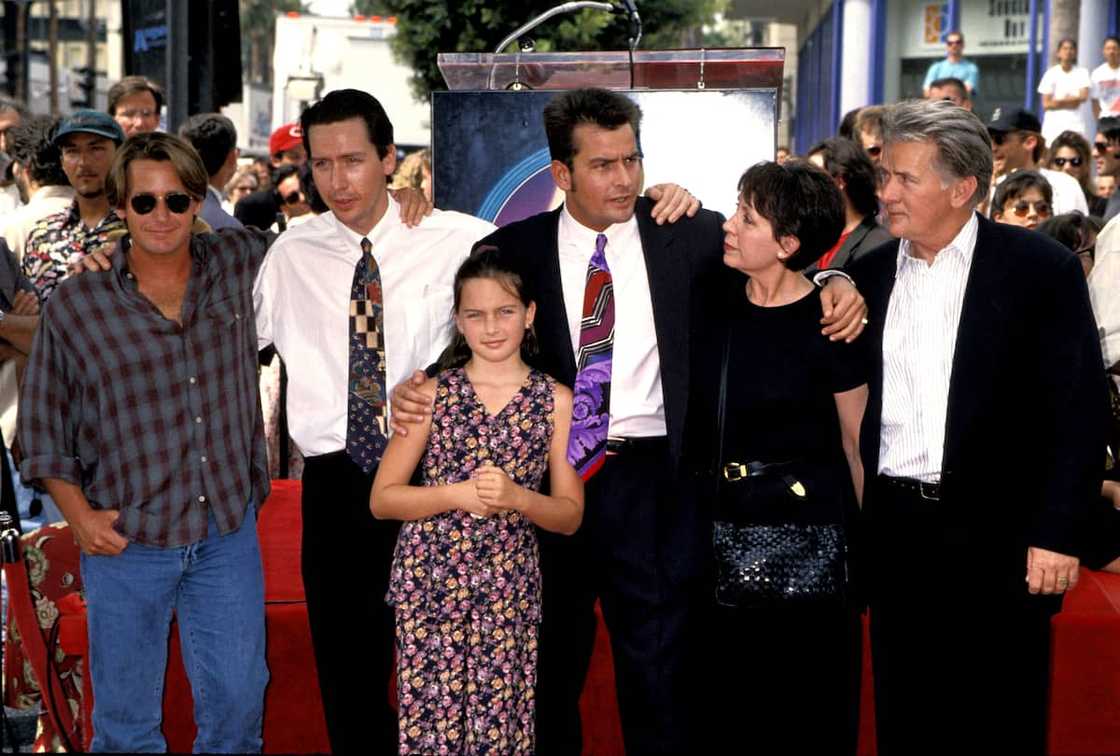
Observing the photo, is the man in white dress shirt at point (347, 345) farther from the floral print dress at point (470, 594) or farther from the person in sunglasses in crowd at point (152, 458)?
the floral print dress at point (470, 594)

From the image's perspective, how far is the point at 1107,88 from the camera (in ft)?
41.0

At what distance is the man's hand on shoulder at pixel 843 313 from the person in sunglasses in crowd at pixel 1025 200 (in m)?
3.47

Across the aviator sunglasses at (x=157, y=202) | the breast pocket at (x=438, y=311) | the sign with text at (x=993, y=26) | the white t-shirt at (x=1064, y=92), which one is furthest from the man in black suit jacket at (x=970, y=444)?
the sign with text at (x=993, y=26)

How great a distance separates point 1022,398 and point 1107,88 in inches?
389

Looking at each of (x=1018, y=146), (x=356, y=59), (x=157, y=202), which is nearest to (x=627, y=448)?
(x=157, y=202)

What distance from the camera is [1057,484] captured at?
3.58 metres

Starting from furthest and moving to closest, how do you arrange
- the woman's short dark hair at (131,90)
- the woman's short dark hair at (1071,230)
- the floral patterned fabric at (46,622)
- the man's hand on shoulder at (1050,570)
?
the woman's short dark hair at (131,90)
the woman's short dark hair at (1071,230)
the floral patterned fabric at (46,622)
the man's hand on shoulder at (1050,570)

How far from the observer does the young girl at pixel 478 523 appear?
3.71 meters

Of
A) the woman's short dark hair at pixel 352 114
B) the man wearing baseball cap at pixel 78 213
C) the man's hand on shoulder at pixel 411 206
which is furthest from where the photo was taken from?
the man wearing baseball cap at pixel 78 213

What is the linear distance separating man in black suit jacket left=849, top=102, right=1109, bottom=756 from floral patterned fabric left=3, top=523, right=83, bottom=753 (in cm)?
278

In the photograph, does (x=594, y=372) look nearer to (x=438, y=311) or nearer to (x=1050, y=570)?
(x=438, y=311)

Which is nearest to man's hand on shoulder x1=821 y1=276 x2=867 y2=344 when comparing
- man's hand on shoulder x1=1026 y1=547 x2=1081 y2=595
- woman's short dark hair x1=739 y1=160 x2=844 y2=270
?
woman's short dark hair x1=739 y1=160 x2=844 y2=270

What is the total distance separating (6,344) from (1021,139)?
6.41 m

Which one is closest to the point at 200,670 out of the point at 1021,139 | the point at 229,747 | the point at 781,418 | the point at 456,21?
the point at 229,747
